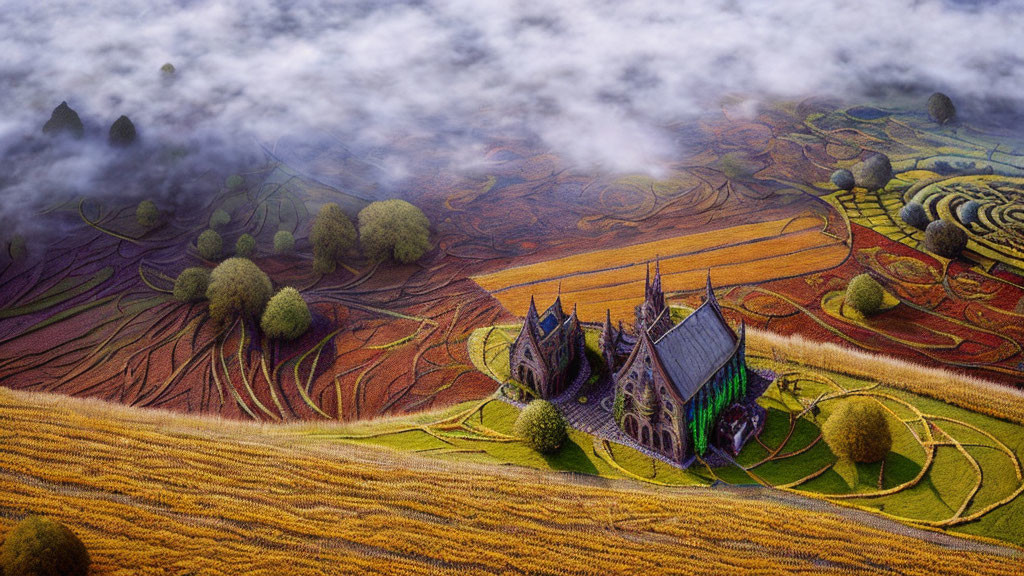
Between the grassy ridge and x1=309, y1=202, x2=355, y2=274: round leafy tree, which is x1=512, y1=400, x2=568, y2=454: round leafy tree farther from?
x1=309, y1=202, x2=355, y2=274: round leafy tree

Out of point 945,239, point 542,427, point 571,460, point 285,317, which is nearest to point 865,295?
point 945,239

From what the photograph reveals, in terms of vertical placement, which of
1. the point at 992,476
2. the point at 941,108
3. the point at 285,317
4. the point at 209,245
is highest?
the point at 941,108

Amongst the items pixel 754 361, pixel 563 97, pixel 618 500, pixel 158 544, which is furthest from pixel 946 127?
pixel 158 544

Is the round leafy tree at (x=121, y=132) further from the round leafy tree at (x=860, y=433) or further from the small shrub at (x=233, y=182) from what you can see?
the round leafy tree at (x=860, y=433)

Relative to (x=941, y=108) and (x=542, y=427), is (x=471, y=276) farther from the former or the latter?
(x=941, y=108)

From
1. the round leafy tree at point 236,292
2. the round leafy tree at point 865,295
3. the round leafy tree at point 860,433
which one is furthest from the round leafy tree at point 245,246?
the round leafy tree at point 865,295

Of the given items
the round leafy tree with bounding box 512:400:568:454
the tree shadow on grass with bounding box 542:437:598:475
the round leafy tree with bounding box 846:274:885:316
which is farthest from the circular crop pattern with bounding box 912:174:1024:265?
the round leafy tree with bounding box 512:400:568:454
